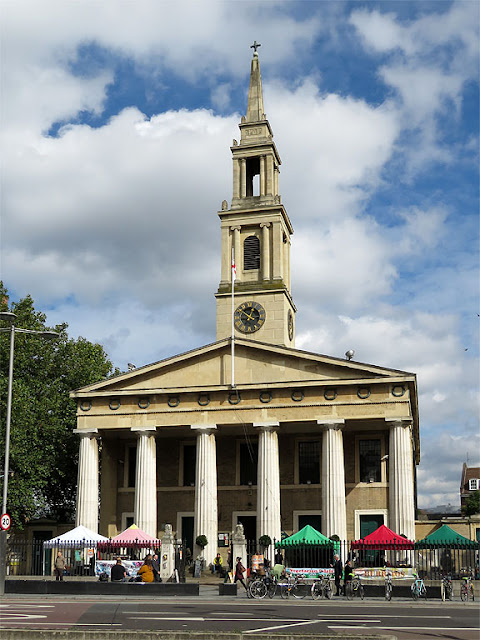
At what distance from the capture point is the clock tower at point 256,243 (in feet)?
180

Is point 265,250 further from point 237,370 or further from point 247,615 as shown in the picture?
point 247,615

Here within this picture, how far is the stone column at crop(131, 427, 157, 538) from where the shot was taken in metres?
46.4

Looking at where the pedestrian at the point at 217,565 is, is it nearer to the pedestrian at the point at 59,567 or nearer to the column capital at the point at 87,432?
the pedestrian at the point at 59,567

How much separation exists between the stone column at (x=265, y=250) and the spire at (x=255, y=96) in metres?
8.90

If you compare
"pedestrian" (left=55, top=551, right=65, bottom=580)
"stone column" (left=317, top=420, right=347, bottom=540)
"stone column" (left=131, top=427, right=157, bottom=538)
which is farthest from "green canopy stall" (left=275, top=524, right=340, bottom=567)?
"pedestrian" (left=55, top=551, right=65, bottom=580)

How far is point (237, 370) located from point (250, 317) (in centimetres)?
780

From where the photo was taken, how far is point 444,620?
870 inches

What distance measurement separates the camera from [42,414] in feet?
176

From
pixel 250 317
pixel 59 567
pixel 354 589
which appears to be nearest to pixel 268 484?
pixel 59 567

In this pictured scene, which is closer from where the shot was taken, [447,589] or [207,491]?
[447,589]

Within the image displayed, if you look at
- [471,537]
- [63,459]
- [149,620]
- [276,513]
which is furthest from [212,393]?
[149,620]

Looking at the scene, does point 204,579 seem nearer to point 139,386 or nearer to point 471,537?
point 139,386

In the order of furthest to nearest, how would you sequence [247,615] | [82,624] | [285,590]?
1. [285,590]
2. [247,615]
3. [82,624]

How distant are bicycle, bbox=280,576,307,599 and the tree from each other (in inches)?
912
